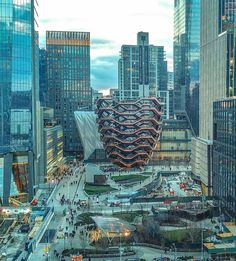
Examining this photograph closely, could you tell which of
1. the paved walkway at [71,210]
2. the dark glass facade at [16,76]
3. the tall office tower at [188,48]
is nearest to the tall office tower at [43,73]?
the tall office tower at [188,48]

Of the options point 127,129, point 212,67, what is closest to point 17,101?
point 212,67

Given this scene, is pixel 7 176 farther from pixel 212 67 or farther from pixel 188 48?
pixel 188 48

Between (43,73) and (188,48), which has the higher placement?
(188,48)

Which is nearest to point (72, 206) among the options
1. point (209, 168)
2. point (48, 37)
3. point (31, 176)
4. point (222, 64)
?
point (31, 176)

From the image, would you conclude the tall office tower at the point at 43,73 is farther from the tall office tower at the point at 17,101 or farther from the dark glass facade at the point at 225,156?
the dark glass facade at the point at 225,156

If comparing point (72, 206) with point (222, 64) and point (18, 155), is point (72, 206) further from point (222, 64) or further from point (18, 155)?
point (222, 64)

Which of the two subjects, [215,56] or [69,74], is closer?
[215,56]

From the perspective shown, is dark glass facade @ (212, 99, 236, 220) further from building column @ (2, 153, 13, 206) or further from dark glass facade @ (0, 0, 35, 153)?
building column @ (2, 153, 13, 206)
